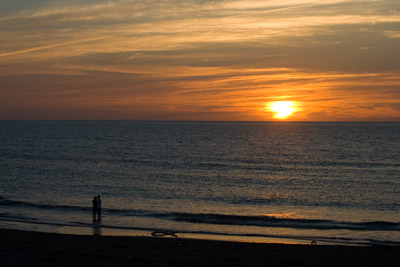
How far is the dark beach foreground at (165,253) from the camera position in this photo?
17.9 m

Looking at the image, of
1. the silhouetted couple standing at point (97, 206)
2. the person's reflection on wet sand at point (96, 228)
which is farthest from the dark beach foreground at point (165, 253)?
the silhouetted couple standing at point (97, 206)

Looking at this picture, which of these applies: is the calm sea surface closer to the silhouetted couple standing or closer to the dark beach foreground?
the silhouetted couple standing

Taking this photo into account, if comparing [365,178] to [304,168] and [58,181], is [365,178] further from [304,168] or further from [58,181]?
[58,181]

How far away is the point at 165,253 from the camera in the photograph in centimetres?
1977

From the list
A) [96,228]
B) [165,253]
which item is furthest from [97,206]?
[165,253]

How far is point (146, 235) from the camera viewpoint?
25203 mm

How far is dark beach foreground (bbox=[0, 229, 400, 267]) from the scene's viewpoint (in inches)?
706

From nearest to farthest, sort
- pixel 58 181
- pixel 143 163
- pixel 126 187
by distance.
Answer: pixel 126 187 → pixel 58 181 → pixel 143 163

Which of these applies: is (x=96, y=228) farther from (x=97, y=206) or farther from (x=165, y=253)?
(x=165, y=253)

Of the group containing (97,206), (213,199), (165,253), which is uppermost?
(213,199)

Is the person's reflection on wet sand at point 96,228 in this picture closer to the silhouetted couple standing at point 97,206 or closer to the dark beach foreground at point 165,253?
the silhouetted couple standing at point 97,206

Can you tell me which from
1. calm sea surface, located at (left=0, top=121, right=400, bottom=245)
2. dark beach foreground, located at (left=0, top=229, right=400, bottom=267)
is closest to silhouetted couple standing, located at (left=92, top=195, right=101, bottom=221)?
calm sea surface, located at (left=0, top=121, right=400, bottom=245)

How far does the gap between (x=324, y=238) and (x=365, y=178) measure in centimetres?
2635

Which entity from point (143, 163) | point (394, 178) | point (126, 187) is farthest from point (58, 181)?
point (394, 178)
